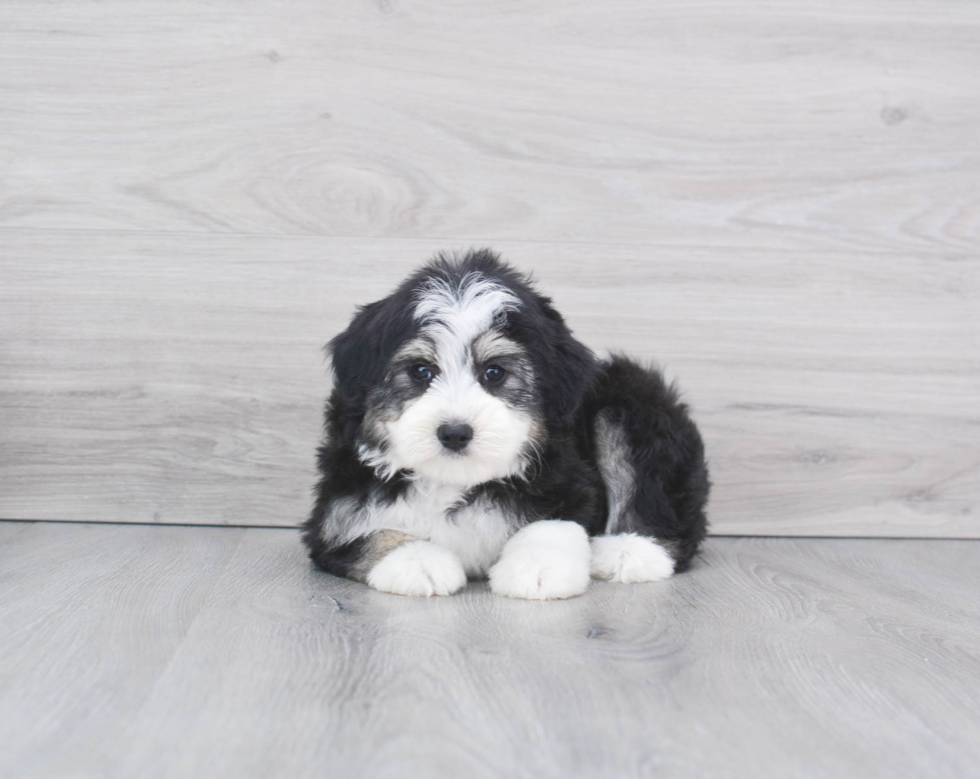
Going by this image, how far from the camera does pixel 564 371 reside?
212 cm

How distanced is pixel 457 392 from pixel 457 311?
0.60 ft

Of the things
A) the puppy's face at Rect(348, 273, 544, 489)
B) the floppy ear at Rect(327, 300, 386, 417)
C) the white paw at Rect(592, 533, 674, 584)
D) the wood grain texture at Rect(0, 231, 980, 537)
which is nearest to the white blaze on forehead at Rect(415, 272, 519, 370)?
the puppy's face at Rect(348, 273, 544, 489)

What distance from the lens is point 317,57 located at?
2.74 meters

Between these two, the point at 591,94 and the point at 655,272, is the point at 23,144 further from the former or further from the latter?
the point at 655,272

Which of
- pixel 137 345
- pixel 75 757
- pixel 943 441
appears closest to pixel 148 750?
pixel 75 757

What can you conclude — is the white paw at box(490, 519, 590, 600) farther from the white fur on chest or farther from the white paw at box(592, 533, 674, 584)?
the white paw at box(592, 533, 674, 584)

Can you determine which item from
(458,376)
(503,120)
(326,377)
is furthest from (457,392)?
(503,120)

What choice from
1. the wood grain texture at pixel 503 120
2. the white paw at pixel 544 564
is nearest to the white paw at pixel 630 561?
the white paw at pixel 544 564

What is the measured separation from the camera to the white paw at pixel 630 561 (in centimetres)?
227

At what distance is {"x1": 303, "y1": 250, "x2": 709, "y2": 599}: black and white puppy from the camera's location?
6.52 ft

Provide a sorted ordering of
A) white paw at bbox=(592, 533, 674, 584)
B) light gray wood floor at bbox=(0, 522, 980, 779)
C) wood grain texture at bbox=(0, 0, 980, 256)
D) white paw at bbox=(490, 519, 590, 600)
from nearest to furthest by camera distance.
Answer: light gray wood floor at bbox=(0, 522, 980, 779) < white paw at bbox=(490, 519, 590, 600) < white paw at bbox=(592, 533, 674, 584) < wood grain texture at bbox=(0, 0, 980, 256)

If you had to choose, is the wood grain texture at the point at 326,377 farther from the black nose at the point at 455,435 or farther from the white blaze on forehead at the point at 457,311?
the black nose at the point at 455,435

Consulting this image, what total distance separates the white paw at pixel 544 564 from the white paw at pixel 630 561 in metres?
0.17

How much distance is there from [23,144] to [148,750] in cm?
212
